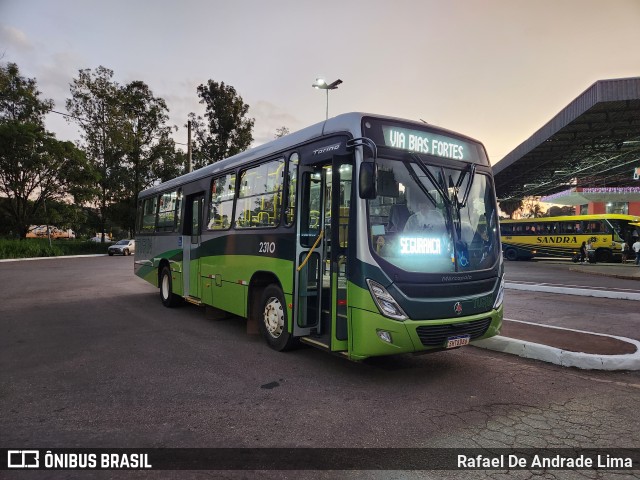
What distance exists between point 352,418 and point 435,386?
140 cm

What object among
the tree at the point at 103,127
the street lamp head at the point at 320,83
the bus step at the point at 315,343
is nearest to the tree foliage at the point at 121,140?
the tree at the point at 103,127

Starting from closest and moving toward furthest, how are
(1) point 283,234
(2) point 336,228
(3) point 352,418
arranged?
(3) point 352,418 → (2) point 336,228 → (1) point 283,234

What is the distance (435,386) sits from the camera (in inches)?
196

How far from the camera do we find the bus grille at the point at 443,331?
4828 millimetres

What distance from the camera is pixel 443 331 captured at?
16.2 feet

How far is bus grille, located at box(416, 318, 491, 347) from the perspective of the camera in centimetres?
483

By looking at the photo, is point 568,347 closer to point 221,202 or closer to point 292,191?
point 292,191

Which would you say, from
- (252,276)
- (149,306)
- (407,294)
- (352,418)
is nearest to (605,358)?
(407,294)

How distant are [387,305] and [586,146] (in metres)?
29.4

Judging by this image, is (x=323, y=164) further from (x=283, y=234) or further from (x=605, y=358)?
(x=605, y=358)

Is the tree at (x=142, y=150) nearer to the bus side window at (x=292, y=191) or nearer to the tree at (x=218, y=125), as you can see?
the tree at (x=218, y=125)

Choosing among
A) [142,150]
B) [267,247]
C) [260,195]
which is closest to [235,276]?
[267,247]

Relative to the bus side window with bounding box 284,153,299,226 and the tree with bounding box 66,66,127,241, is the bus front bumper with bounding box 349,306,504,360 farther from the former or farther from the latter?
the tree with bounding box 66,66,127,241

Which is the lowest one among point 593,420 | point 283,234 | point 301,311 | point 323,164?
point 593,420
